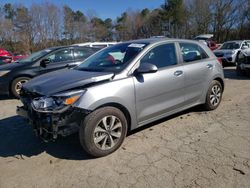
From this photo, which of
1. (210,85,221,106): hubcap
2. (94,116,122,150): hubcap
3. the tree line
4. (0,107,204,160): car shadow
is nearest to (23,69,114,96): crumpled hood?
(94,116,122,150): hubcap

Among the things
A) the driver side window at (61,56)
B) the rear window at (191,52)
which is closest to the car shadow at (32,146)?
the rear window at (191,52)

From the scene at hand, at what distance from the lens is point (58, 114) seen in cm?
340

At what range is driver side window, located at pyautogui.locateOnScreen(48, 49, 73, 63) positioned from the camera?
8117 millimetres

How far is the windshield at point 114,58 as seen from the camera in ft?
13.7

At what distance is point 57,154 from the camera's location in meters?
3.89

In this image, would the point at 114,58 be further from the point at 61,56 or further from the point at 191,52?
the point at 61,56

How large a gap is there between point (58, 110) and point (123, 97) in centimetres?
96

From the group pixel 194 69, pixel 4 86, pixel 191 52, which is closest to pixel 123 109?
pixel 194 69

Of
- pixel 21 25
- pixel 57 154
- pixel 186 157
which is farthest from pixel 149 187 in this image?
pixel 21 25

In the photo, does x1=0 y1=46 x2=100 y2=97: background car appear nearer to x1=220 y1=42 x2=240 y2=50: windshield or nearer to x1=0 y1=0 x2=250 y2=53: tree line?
x1=220 y1=42 x2=240 y2=50: windshield

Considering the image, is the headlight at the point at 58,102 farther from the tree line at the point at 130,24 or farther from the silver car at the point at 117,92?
the tree line at the point at 130,24

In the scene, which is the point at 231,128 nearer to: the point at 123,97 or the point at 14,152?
the point at 123,97

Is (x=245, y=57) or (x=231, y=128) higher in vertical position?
(x=245, y=57)

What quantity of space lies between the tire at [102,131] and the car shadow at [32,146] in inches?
9.3
